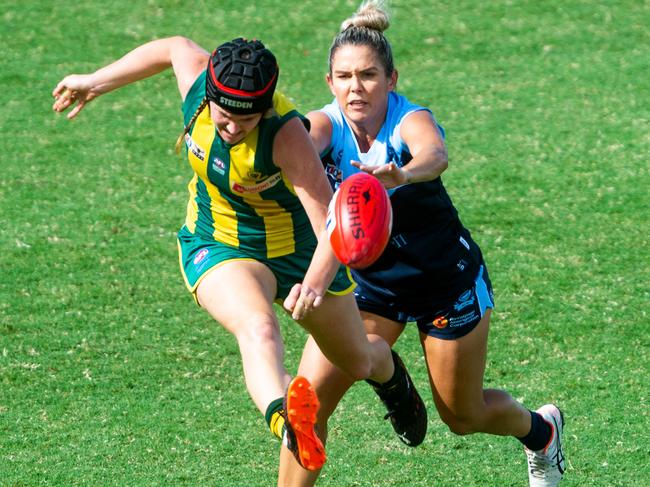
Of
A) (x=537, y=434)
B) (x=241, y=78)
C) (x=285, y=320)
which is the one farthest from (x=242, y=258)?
(x=285, y=320)

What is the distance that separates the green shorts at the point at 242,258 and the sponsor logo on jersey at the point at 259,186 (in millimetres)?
321

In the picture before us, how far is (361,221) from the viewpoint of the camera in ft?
15.1

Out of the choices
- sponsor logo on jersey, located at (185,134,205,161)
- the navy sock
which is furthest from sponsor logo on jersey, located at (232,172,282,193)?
the navy sock

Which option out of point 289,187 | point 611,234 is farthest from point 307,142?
point 611,234

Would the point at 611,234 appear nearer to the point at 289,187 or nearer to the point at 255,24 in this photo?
the point at 289,187

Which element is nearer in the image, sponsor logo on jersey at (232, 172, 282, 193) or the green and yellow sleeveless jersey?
the green and yellow sleeveless jersey

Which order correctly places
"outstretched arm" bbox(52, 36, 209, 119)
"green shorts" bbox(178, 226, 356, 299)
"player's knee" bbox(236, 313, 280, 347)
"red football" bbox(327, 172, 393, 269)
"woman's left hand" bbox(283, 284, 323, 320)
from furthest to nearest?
1. "outstretched arm" bbox(52, 36, 209, 119)
2. "green shorts" bbox(178, 226, 356, 299)
3. "player's knee" bbox(236, 313, 280, 347)
4. "woman's left hand" bbox(283, 284, 323, 320)
5. "red football" bbox(327, 172, 393, 269)

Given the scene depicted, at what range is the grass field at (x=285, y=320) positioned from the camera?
6.53 meters

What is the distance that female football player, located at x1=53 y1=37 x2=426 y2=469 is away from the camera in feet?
16.0

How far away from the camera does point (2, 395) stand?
23.2ft

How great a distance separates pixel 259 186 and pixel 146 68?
0.98 m

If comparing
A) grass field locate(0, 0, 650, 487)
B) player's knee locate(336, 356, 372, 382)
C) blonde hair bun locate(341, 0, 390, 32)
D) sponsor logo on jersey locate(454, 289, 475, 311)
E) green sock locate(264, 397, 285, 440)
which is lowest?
grass field locate(0, 0, 650, 487)

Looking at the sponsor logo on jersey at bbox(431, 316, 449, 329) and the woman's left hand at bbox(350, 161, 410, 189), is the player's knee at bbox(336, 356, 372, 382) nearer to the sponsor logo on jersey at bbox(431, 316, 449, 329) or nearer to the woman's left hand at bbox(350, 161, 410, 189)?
the sponsor logo on jersey at bbox(431, 316, 449, 329)

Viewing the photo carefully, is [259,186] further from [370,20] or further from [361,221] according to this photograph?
[370,20]
